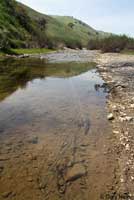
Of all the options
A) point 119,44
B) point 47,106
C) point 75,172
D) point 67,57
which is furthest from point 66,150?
point 119,44

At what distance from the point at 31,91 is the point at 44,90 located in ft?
4.45

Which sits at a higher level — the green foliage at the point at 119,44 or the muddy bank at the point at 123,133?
the green foliage at the point at 119,44

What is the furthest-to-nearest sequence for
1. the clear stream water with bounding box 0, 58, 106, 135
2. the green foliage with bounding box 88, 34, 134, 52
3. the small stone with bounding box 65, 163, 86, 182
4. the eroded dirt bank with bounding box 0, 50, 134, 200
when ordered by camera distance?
the green foliage with bounding box 88, 34, 134, 52, the clear stream water with bounding box 0, 58, 106, 135, the small stone with bounding box 65, 163, 86, 182, the eroded dirt bank with bounding box 0, 50, 134, 200

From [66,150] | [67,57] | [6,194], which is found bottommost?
[6,194]

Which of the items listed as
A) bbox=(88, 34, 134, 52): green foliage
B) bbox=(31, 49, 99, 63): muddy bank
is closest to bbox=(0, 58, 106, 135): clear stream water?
bbox=(31, 49, 99, 63): muddy bank

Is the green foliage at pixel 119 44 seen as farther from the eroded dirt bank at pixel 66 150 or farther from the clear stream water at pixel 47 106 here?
the eroded dirt bank at pixel 66 150

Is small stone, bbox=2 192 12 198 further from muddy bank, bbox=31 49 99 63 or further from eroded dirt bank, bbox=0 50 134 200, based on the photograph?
muddy bank, bbox=31 49 99 63

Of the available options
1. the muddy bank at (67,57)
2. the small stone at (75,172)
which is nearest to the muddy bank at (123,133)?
the small stone at (75,172)

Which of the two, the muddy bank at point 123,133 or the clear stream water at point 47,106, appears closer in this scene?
the muddy bank at point 123,133

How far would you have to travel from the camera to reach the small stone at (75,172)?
9.09m

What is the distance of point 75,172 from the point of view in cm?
942

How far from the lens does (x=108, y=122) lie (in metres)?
15.0

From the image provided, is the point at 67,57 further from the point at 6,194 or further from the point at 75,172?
the point at 6,194

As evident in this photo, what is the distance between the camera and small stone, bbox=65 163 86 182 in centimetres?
909
